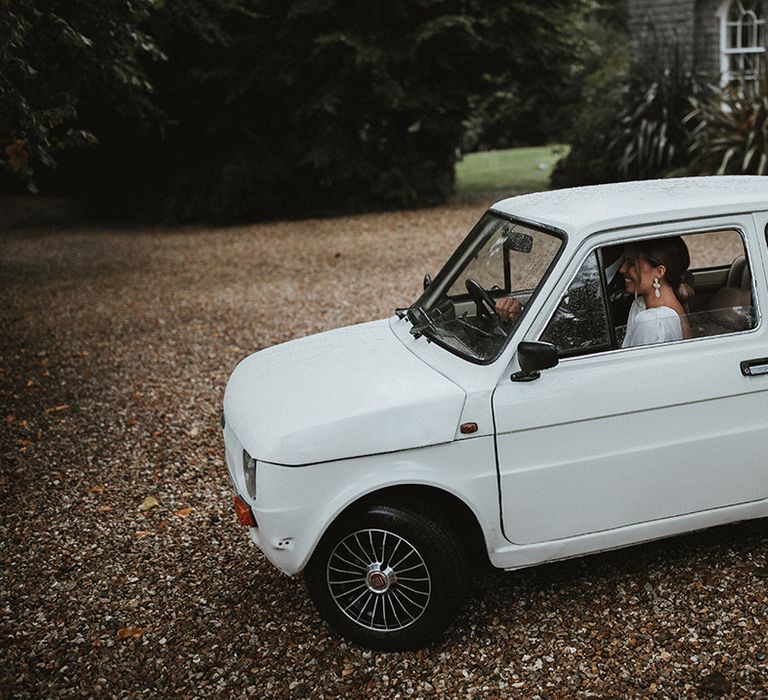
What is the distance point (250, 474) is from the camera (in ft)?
12.2

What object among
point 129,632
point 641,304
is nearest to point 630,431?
point 641,304

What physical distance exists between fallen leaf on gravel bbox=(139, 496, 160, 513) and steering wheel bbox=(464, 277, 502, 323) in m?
2.36

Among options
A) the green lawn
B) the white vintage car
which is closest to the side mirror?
the white vintage car

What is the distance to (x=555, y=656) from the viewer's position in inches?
144

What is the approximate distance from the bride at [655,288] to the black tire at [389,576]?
1211mm

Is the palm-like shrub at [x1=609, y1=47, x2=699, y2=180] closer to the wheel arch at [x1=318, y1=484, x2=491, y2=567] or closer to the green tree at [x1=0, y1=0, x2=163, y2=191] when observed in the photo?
the green tree at [x1=0, y1=0, x2=163, y2=191]

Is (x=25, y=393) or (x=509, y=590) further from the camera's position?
(x=25, y=393)

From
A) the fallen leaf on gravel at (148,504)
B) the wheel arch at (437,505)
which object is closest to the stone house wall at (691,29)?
the fallen leaf on gravel at (148,504)

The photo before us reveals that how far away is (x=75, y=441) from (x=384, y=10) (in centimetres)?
1259

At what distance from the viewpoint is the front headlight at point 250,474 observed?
368cm

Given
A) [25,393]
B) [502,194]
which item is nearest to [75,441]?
[25,393]

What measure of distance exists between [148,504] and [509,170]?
22142mm

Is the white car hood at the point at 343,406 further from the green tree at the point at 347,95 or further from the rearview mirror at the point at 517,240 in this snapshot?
the green tree at the point at 347,95

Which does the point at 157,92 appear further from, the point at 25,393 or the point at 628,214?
the point at 628,214
